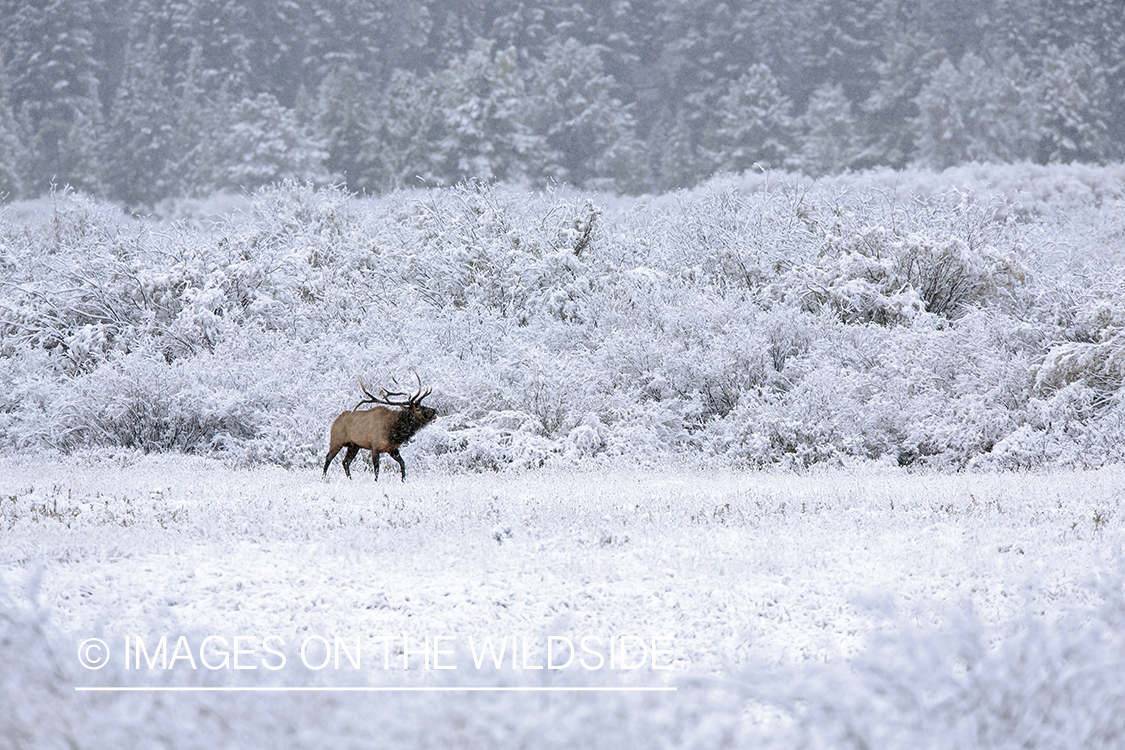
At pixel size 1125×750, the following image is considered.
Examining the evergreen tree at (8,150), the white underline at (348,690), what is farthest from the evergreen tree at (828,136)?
the white underline at (348,690)

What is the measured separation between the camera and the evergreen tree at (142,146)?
41.7 meters

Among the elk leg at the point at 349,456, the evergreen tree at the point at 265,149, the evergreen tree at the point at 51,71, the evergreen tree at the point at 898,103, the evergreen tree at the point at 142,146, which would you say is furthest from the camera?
the evergreen tree at the point at 51,71

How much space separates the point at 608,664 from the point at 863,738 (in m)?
1.76

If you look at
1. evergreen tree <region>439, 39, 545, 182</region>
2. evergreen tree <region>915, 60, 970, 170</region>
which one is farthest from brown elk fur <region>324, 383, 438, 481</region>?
evergreen tree <region>915, 60, 970, 170</region>

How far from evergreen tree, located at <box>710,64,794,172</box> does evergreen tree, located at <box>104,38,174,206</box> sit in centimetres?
Answer: 2257

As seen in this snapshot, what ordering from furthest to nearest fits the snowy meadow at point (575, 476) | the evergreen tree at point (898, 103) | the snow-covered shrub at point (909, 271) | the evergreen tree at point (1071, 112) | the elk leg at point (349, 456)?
the evergreen tree at point (898, 103) → the evergreen tree at point (1071, 112) → the snow-covered shrub at point (909, 271) → the elk leg at point (349, 456) → the snowy meadow at point (575, 476)

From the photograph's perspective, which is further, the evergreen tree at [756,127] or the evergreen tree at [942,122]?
the evergreen tree at [756,127]

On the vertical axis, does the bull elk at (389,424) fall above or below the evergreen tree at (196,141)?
below

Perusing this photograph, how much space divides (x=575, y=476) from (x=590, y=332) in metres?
4.89

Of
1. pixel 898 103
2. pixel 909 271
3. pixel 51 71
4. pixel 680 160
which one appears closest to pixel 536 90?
pixel 680 160

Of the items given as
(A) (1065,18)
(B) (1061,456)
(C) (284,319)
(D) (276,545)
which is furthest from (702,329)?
(A) (1065,18)

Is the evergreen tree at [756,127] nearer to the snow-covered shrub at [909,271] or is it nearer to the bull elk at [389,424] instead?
the snow-covered shrub at [909,271]

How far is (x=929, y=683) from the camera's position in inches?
148

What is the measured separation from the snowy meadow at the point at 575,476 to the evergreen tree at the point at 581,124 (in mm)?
16607
